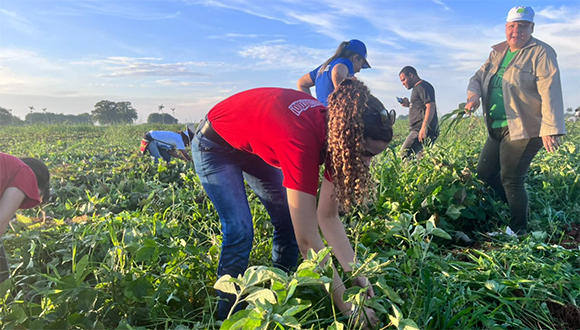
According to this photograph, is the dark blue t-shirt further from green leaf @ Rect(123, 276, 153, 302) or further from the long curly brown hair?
green leaf @ Rect(123, 276, 153, 302)

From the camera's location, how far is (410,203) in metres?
2.72

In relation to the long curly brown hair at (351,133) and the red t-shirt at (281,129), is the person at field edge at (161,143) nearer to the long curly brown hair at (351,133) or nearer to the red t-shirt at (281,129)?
the red t-shirt at (281,129)

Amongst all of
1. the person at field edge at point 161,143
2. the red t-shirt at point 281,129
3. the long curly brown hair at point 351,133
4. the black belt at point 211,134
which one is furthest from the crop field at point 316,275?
the person at field edge at point 161,143

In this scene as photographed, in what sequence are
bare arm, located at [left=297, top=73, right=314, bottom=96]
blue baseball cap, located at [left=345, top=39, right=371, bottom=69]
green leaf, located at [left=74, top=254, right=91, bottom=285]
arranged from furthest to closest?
bare arm, located at [left=297, top=73, right=314, bottom=96] → blue baseball cap, located at [left=345, top=39, right=371, bottom=69] → green leaf, located at [left=74, top=254, right=91, bottom=285]

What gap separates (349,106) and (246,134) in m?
0.43

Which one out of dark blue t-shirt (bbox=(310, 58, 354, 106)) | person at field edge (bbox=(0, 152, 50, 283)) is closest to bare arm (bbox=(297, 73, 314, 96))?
dark blue t-shirt (bbox=(310, 58, 354, 106))

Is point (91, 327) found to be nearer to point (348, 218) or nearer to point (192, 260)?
point (192, 260)

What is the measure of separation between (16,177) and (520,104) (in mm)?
3204

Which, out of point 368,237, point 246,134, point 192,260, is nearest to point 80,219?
point 192,260

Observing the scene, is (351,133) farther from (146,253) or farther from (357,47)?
(357,47)

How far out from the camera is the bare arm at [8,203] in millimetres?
2119

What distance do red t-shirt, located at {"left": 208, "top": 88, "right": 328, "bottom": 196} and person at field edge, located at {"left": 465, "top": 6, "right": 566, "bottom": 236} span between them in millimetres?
1974

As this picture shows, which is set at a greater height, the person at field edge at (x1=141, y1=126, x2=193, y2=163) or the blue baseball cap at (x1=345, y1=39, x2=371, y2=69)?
the blue baseball cap at (x1=345, y1=39, x2=371, y2=69)

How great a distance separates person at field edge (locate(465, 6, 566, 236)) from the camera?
2.73 m
